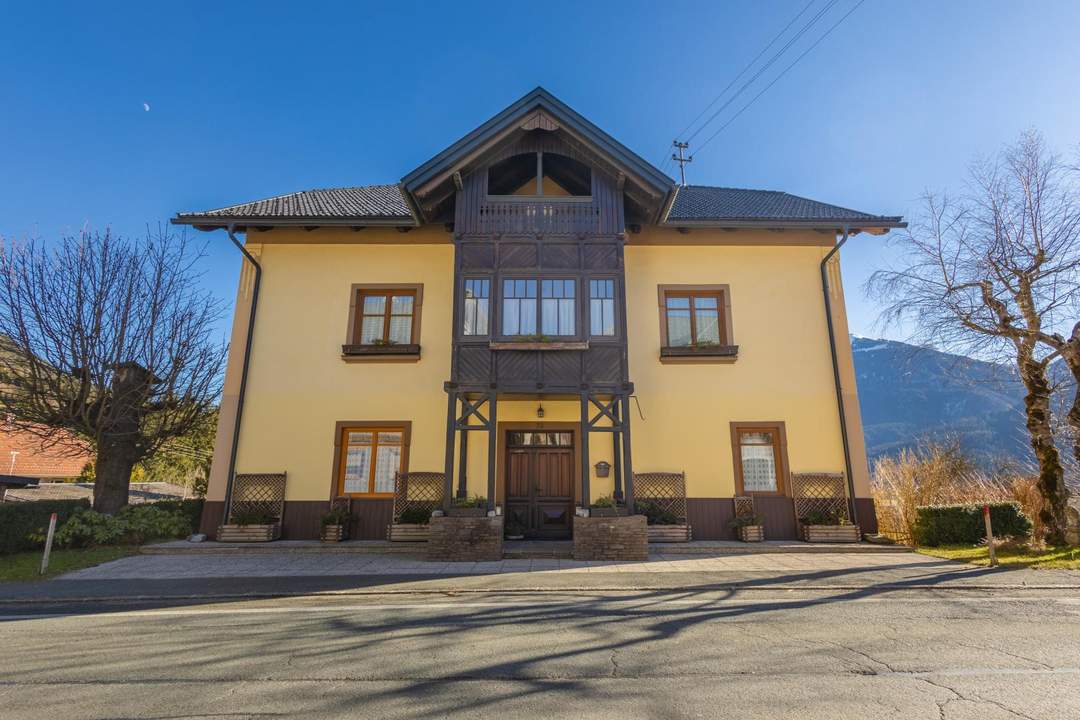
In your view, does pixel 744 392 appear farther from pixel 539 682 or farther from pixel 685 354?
pixel 539 682

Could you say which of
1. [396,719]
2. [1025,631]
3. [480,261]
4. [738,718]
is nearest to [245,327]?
[480,261]

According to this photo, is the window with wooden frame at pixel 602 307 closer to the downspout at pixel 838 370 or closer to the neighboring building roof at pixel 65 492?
the downspout at pixel 838 370

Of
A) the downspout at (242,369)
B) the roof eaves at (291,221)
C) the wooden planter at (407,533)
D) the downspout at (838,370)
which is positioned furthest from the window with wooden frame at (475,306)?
the downspout at (838,370)

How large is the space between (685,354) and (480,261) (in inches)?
216

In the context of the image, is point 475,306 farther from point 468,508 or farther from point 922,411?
point 922,411

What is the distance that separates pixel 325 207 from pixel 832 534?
1491 cm

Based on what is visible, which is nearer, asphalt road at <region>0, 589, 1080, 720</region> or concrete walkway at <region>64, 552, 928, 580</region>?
asphalt road at <region>0, 589, 1080, 720</region>

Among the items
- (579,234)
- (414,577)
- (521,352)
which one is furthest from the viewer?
(579,234)

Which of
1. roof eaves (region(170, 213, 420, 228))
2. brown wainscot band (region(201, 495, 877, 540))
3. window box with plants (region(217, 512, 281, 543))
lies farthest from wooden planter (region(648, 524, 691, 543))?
roof eaves (region(170, 213, 420, 228))

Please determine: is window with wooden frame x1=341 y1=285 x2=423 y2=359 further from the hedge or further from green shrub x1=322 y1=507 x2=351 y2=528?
the hedge

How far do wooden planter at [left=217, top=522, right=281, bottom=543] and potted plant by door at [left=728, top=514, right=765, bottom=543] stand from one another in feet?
34.1

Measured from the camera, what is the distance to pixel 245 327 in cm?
1278

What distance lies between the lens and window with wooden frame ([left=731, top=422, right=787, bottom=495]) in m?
12.0

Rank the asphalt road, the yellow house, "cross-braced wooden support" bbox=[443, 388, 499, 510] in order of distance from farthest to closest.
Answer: the yellow house → "cross-braced wooden support" bbox=[443, 388, 499, 510] → the asphalt road
